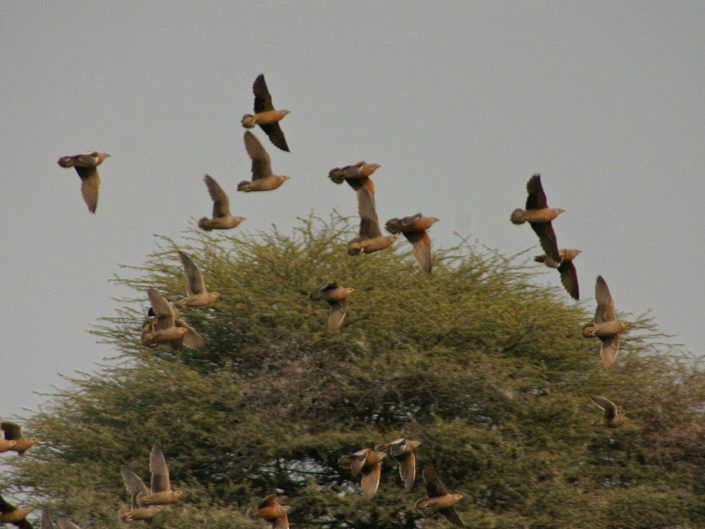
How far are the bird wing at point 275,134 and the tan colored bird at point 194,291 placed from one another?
5.67 ft

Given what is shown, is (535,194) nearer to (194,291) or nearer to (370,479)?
(194,291)

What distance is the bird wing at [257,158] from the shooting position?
13242 mm

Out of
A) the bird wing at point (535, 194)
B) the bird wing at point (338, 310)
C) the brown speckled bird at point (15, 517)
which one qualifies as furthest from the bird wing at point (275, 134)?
the brown speckled bird at point (15, 517)

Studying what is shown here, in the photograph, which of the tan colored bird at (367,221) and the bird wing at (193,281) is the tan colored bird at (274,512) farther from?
the tan colored bird at (367,221)

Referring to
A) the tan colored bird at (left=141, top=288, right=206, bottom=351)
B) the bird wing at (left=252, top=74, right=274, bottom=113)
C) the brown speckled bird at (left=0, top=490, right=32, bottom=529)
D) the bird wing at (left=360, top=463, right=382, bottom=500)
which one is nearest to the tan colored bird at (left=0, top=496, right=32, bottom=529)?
the brown speckled bird at (left=0, top=490, right=32, bottom=529)

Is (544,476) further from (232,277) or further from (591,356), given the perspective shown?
(232,277)

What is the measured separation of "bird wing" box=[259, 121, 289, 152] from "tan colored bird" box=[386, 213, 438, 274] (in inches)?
69.5

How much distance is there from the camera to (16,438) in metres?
14.3

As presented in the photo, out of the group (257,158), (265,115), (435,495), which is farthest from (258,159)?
(435,495)

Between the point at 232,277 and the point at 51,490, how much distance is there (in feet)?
18.7

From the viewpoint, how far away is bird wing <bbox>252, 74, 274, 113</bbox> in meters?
Result: 12.5

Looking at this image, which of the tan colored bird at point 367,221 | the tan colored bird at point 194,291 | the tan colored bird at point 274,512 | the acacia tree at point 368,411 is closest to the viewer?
the tan colored bird at point 367,221

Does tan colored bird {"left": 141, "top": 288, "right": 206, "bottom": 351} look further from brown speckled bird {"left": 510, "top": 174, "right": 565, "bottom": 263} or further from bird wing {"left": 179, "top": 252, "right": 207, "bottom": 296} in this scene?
brown speckled bird {"left": 510, "top": 174, "right": 565, "bottom": 263}

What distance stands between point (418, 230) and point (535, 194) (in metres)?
1.39
